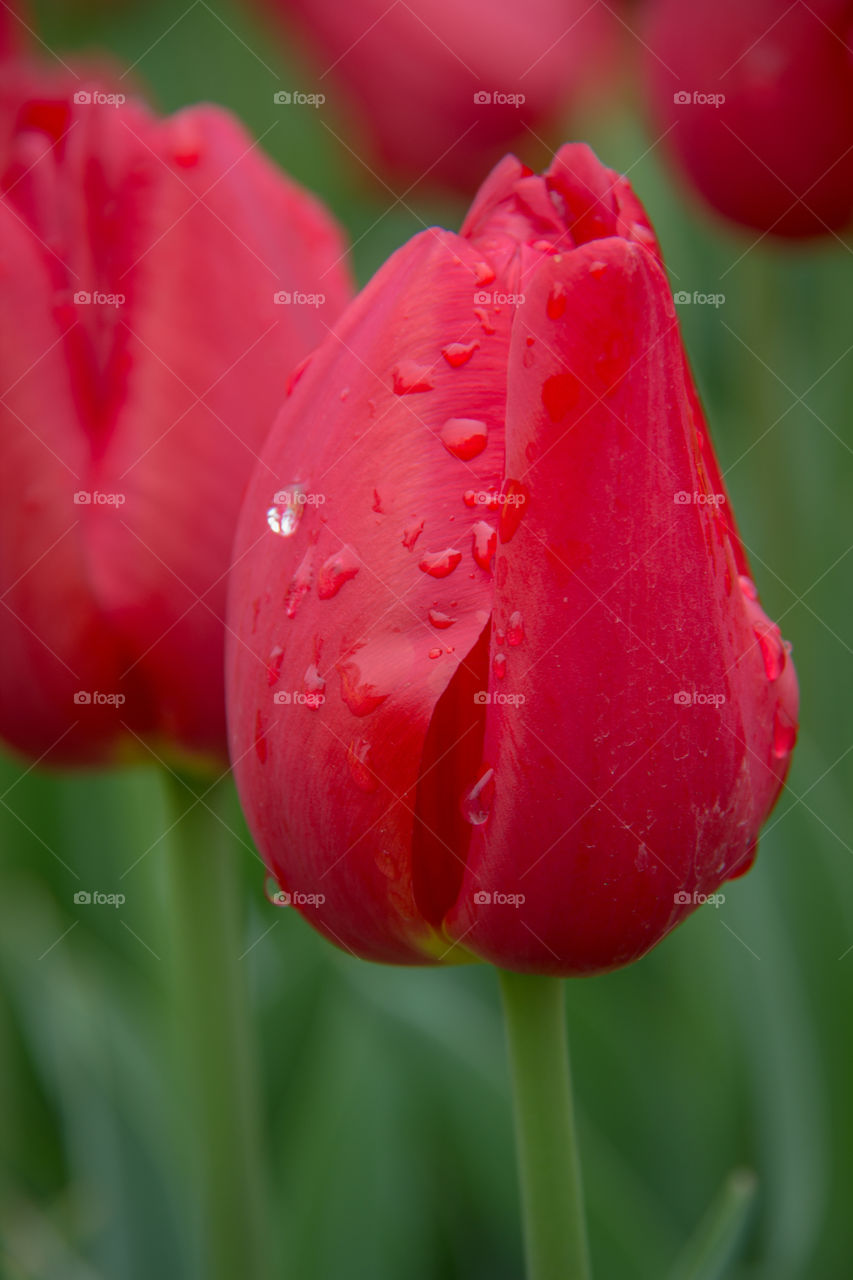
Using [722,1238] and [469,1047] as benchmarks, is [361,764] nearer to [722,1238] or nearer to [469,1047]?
[722,1238]

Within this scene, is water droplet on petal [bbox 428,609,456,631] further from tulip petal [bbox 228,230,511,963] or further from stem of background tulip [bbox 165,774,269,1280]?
stem of background tulip [bbox 165,774,269,1280]

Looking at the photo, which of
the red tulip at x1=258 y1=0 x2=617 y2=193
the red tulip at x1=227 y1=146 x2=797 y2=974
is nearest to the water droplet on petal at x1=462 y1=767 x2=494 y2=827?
the red tulip at x1=227 y1=146 x2=797 y2=974

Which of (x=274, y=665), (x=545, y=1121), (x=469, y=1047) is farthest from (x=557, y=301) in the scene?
(x=469, y=1047)

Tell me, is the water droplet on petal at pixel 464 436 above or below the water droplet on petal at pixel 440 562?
above

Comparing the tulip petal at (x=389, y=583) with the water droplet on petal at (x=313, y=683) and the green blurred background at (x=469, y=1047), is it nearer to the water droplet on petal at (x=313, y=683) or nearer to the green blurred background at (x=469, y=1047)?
the water droplet on petal at (x=313, y=683)

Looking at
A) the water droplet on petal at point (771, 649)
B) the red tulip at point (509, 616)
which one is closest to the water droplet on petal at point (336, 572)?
the red tulip at point (509, 616)

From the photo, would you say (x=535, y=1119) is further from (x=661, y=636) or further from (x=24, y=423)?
(x=24, y=423)

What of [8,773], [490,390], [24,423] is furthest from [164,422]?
[8,773]

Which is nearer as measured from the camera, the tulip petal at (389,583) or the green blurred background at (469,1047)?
the tulip petal at (389,583)
